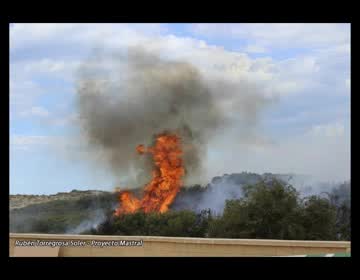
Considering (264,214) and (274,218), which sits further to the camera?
(264,214)

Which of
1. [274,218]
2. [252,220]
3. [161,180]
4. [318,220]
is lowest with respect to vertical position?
[274,218]

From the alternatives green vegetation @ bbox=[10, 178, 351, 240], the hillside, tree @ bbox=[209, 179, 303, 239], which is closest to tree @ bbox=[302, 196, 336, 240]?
green vegetation @ bbox=[10, 178, 351, 240]

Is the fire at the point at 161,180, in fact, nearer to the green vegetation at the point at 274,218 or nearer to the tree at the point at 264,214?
the green vegetation at the point at 274,218

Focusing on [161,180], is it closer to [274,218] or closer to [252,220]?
[252,220]

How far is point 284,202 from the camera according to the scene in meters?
22.2

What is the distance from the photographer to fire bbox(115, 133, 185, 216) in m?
30.8

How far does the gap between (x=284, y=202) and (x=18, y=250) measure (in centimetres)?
1088

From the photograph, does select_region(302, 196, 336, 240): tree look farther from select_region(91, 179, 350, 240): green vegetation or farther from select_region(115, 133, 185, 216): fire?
select_region(115, 133, 185, 216): fire

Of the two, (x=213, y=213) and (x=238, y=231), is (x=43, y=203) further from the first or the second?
(x=238, y=231)

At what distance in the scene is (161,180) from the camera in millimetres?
33000

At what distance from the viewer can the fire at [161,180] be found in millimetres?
30766

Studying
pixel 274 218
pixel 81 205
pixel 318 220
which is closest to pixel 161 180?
pixel 81 205
